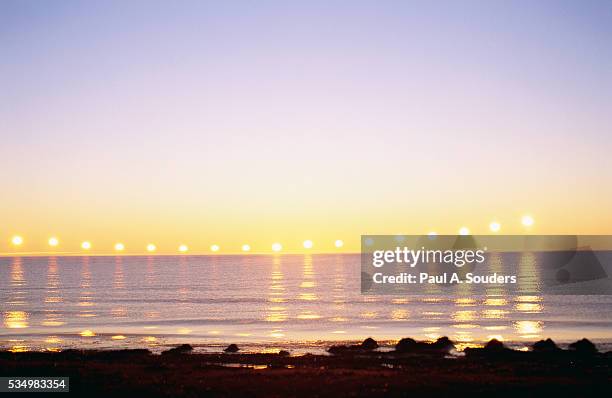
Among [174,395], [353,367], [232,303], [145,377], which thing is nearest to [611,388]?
[353,367]

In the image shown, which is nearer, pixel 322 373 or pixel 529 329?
pixel 322 373

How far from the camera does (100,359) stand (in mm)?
40688

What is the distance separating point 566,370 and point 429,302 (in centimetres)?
6826

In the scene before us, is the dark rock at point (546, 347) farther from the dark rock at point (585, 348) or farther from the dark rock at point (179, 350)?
the dark rock at point (179, 350)

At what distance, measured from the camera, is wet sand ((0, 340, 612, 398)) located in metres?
27.8

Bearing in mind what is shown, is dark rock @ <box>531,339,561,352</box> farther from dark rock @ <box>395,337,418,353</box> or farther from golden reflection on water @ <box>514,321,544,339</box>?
golden reflection on water @ <box>514,321,544,339</box>

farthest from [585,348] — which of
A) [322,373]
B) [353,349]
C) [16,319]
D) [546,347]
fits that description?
[16,319]

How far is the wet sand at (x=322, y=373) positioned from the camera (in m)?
27.8

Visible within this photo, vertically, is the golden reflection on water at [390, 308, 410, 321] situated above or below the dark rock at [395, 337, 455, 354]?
below

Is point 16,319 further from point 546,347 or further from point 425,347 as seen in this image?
point 546,347

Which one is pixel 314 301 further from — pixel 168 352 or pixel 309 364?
pixel 309 364

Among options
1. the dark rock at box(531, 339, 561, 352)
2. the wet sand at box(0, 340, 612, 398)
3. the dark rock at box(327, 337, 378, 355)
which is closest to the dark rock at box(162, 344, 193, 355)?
the wet sand at box(0, 340, 612, 398)

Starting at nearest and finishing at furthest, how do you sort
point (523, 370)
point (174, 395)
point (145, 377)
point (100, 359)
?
point (174, 395) < point (145, 377) < point (523, 370) < point (100, 359)

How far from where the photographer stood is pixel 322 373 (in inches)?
1268
